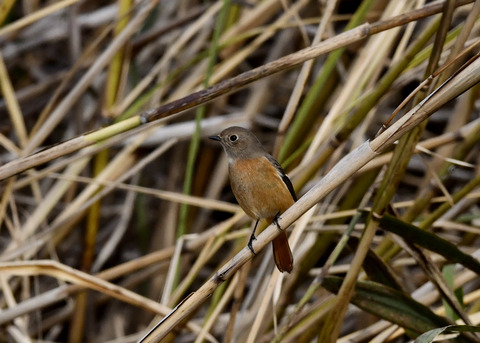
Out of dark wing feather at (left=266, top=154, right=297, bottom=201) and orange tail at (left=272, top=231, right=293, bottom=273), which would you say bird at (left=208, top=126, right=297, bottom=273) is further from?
orange tail at (left=272, top=231, right=293, bottom=273)

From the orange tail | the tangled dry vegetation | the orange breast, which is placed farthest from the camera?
the orange breast

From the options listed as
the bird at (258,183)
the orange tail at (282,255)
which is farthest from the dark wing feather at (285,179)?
the orange tail at (282,255)

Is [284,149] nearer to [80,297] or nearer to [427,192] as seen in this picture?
[427,192]

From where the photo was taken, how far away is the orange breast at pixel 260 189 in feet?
6.35

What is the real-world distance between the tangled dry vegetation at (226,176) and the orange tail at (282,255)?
33mm

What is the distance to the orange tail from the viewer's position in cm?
168

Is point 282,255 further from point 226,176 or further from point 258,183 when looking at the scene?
point 226,176

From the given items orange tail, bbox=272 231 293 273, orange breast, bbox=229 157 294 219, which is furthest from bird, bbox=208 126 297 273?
orange tail, bbox=272 231 293 273

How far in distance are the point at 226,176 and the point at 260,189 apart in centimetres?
98

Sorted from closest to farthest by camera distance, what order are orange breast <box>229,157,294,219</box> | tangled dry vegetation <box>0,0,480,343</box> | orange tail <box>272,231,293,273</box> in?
tangled dry vegetation <box>0,0,480,343</box>
orange tail <box>272,231,293,273</box>
orange breast <box>229,157,294,219</box>

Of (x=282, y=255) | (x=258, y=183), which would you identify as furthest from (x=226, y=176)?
(x=282, y=255)

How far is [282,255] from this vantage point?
5.66ft

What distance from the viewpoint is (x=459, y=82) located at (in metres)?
1.14

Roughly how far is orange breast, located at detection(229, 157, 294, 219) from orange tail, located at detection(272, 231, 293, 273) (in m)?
0.17
